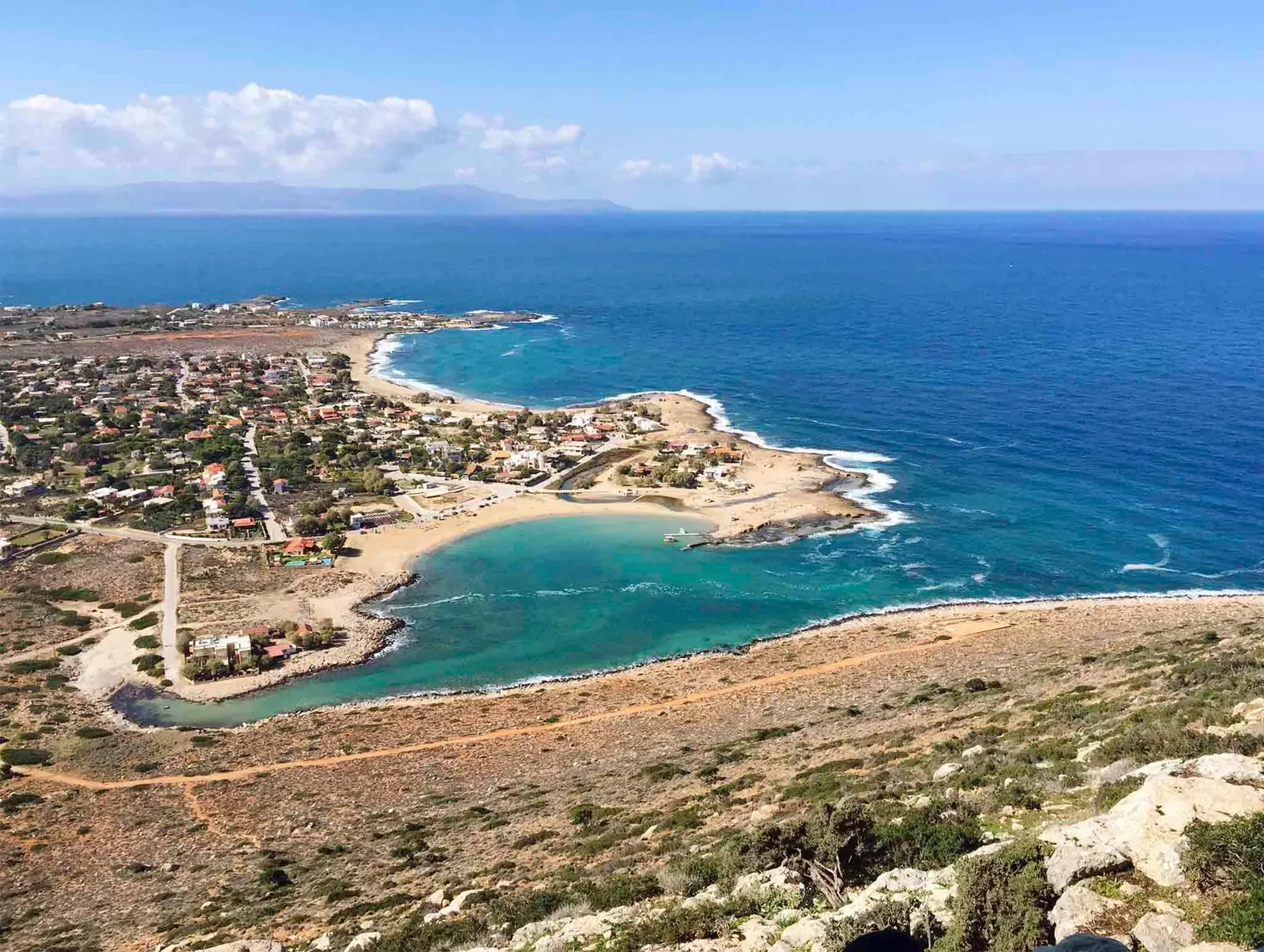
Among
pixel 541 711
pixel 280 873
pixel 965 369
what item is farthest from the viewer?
pixel 965 369

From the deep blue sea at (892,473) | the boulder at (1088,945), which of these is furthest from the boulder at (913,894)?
the deep blue sea at (892,473)

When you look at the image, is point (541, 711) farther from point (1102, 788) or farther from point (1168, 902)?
point (1168, 902)

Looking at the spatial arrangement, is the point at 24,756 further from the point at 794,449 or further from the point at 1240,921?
the point at 794,449

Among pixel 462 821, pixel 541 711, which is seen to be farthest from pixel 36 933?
pixel 541 711

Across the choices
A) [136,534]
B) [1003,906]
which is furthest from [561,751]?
[136,534]

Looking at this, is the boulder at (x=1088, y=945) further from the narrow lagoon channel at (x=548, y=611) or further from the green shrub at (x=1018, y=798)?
the narrow lagoon channel at (x=548, y=611)

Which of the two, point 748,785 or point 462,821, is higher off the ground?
point 748,785
